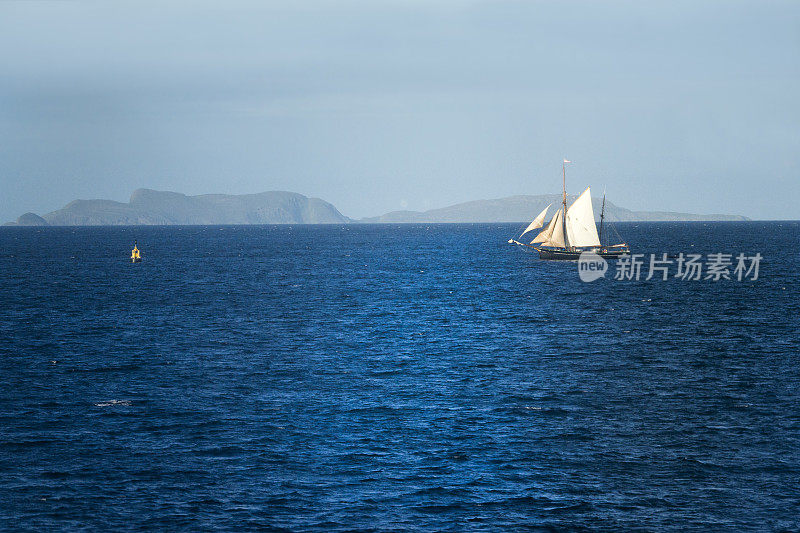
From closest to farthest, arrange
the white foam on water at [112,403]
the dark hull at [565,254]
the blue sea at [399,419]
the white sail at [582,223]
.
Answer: the blue sea at [399,419] → the white foam on water at [112,403] → the white sail at [582,223] → the dark hull at [565,254]

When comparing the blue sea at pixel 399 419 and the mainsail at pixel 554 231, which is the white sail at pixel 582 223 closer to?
the mainsail at pixel 554 231

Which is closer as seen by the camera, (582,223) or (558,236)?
(582,223)

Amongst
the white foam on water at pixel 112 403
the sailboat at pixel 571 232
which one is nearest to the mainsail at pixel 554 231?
the sailboat at pixel 571 232

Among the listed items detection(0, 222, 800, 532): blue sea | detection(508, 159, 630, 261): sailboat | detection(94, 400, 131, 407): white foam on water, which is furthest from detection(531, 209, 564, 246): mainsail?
detection(94, 400, 131, 407): white foam on water

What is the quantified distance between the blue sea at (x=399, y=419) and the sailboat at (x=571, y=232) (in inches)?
2725

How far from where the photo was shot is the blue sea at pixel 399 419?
106 feet

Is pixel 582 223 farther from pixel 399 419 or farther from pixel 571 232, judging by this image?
pixel 399 419

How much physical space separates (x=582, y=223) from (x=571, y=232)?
5.85m

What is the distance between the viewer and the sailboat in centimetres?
16162

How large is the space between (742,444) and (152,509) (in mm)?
28653

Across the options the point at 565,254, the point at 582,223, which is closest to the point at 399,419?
the point at 582,223

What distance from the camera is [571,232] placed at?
559ft

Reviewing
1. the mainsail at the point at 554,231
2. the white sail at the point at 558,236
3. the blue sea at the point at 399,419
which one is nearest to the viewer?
the blue sea at the point at 399,419

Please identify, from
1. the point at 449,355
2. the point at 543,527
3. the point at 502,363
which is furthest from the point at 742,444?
the point at 449,355
